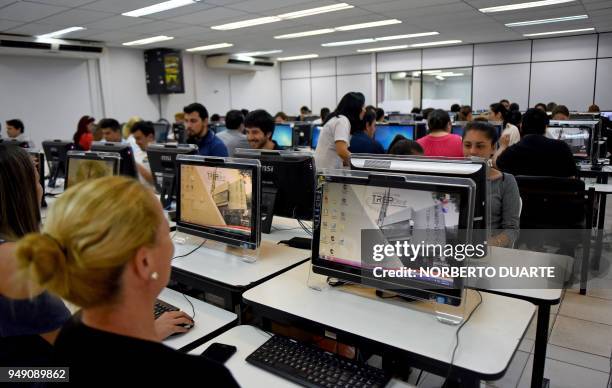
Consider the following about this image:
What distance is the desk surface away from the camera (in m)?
1.26

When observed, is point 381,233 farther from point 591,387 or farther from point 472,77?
point 472,77

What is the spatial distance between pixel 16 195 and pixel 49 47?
25.8 feet

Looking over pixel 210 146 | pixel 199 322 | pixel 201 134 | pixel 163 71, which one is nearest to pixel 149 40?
pixel 163 71

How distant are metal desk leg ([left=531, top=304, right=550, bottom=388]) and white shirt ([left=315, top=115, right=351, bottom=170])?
7.75 feet

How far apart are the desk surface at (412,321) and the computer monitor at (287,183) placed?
2.19 ft

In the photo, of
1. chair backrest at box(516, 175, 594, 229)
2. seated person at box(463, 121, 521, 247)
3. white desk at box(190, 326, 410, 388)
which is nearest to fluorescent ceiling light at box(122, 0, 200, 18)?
chair backrest at box(516, 175, 594, 229)

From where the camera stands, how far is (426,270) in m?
1.45

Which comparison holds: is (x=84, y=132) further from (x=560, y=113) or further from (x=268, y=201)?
(x=560, y=113)

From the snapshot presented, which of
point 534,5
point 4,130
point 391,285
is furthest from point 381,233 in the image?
point 4,130

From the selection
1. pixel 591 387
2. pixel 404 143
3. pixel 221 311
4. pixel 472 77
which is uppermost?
pixel 472 77

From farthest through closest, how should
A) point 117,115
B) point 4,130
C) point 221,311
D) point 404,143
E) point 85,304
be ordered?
point 117,115 → point 4,130 → point 404,143 → point 221,311 → point 85,304

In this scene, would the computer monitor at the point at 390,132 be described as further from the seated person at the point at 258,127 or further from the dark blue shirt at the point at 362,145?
the seated person at the point at 258,127

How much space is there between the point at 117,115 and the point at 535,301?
9.66m

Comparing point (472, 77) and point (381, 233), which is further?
point (472, 77)
